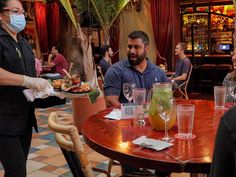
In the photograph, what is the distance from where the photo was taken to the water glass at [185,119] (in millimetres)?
1565

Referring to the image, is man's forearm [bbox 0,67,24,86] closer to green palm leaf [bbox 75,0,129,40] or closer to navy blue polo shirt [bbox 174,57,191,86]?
green palm leaf [bbox 75,0,129,40]

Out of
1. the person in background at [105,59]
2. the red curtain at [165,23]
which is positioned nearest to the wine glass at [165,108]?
the person in background at [105,59]

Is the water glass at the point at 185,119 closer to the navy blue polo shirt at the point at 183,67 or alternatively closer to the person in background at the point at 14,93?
the person in background at the point at 14,93

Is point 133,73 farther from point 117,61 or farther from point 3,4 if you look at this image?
point 117,61

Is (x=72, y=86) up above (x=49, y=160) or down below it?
above

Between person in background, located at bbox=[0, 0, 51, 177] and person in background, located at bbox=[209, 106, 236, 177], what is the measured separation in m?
1.46

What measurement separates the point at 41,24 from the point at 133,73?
31.3 feet

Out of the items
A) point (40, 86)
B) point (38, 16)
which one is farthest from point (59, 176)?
point (38, 16)

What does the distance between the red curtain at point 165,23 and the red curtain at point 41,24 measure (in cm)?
469

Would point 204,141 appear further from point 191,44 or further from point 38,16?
point 38,16

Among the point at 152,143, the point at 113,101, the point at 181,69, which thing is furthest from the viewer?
the point at 181,69

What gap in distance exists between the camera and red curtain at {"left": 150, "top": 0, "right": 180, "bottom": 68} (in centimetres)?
832

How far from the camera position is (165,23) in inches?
328

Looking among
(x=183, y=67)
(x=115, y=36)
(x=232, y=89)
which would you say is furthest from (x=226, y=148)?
(x=115, y=36)
